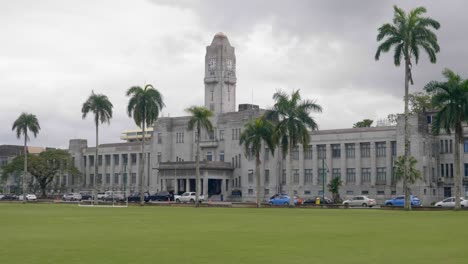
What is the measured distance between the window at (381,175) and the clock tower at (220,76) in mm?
37375

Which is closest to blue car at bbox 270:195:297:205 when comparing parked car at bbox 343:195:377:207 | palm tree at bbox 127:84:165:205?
parked car at bbox 343:195:377:207

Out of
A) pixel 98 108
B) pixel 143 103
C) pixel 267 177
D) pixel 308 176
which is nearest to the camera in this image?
pixel 143 103

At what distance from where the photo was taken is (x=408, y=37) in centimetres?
6775

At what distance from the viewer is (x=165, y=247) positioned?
2356 centimetres

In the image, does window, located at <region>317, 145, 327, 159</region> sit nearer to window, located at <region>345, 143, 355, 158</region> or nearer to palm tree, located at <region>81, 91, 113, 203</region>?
window, located at <region>345, 143, 355, 158</region>

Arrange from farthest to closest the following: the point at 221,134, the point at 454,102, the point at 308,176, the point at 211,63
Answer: the point at 211,63
the point at 221,134
the point at 308,176
the point at 454,102

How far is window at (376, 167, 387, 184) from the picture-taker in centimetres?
10271

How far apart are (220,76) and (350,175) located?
36.5 metres

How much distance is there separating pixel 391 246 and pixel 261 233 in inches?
302

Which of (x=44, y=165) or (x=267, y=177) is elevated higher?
(x=44, y=165)

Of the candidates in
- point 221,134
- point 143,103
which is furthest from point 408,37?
point 221,134

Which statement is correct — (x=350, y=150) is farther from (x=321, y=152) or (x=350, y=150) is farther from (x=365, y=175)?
(x=321, y=152)

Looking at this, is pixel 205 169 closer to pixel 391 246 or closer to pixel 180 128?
pixel 180 128

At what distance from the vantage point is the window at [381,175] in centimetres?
10271
